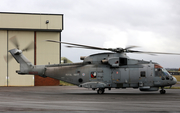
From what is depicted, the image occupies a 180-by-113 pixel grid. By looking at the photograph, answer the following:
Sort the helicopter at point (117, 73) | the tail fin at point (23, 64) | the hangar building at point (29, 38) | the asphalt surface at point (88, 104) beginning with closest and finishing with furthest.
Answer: the asphalt surface at point (88, 104) < the helicopter at point (117, 73) < the tail fin at point (23, 64) < the hangar building at point (29, 38)

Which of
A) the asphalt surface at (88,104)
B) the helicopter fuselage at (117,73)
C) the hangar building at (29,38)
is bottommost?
the asphalt surface at (88,104)

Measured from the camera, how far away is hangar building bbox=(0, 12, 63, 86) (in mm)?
38906

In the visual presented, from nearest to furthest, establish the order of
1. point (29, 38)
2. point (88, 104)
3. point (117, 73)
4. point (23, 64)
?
1. point (88, 104)
2. point (117, 73)
3. point (23, 64)
4. point (29, 38)

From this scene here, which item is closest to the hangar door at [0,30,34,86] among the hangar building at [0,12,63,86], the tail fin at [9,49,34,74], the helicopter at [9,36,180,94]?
the hangar building at [0,12,63,86]

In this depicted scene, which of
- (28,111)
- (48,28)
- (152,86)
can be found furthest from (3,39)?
(28,111)

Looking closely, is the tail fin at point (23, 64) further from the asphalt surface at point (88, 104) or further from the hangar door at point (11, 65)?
the hangar door at point (11, 65)

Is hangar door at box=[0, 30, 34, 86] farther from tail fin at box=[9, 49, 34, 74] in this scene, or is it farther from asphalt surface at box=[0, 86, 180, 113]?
asphalt surface at box=[0, 86, 180, 113]

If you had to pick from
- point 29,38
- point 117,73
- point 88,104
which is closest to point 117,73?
point 117,73

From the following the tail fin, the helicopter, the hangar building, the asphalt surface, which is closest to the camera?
the asphalt surface

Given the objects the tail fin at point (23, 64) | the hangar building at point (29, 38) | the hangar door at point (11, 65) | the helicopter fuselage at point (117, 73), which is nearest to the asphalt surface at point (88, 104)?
the helicopter fuselage at point (117, 73)

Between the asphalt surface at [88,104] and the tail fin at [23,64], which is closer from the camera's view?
the asphalt surface at [88,104]

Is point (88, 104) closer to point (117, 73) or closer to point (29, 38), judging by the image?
point (117, 73)

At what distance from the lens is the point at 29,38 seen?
39.5 metres

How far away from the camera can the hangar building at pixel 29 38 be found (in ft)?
128
